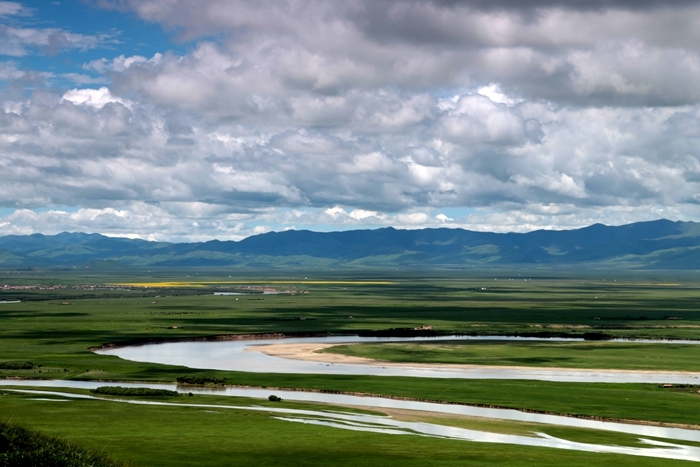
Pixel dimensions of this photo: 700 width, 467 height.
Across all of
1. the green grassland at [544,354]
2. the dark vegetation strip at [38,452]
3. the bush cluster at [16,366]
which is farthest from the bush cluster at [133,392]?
the dark vegetation strip at [38,452]

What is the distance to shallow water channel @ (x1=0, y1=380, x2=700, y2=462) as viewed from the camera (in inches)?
2037

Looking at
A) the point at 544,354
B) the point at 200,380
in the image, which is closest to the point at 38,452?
the point at 200,380

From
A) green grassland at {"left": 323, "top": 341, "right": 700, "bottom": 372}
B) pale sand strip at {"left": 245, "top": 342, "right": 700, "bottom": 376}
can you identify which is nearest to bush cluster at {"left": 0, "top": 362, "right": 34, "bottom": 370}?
pale sand strip at {"left": 245, "top": 342, "right": 700, "bottom": 376}

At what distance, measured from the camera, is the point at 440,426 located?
58.7 metres

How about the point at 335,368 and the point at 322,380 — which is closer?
the point at 322,380

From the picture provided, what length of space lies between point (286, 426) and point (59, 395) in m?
24.3

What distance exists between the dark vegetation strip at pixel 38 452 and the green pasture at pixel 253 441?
745 centimetres

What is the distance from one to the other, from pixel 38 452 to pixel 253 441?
2064cm

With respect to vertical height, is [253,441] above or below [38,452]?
below

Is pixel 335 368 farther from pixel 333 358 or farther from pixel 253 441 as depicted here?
pixel 253 441

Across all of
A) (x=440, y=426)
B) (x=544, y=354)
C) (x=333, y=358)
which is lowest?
(x=440, y=426)

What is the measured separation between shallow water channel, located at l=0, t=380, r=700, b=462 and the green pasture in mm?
1841

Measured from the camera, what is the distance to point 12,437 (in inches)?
1248

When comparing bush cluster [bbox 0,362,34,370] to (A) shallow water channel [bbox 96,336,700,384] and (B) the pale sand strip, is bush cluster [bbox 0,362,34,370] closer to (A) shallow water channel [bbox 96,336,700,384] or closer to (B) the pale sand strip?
(A) shallow water channel [bbox 96,336,700,384]
